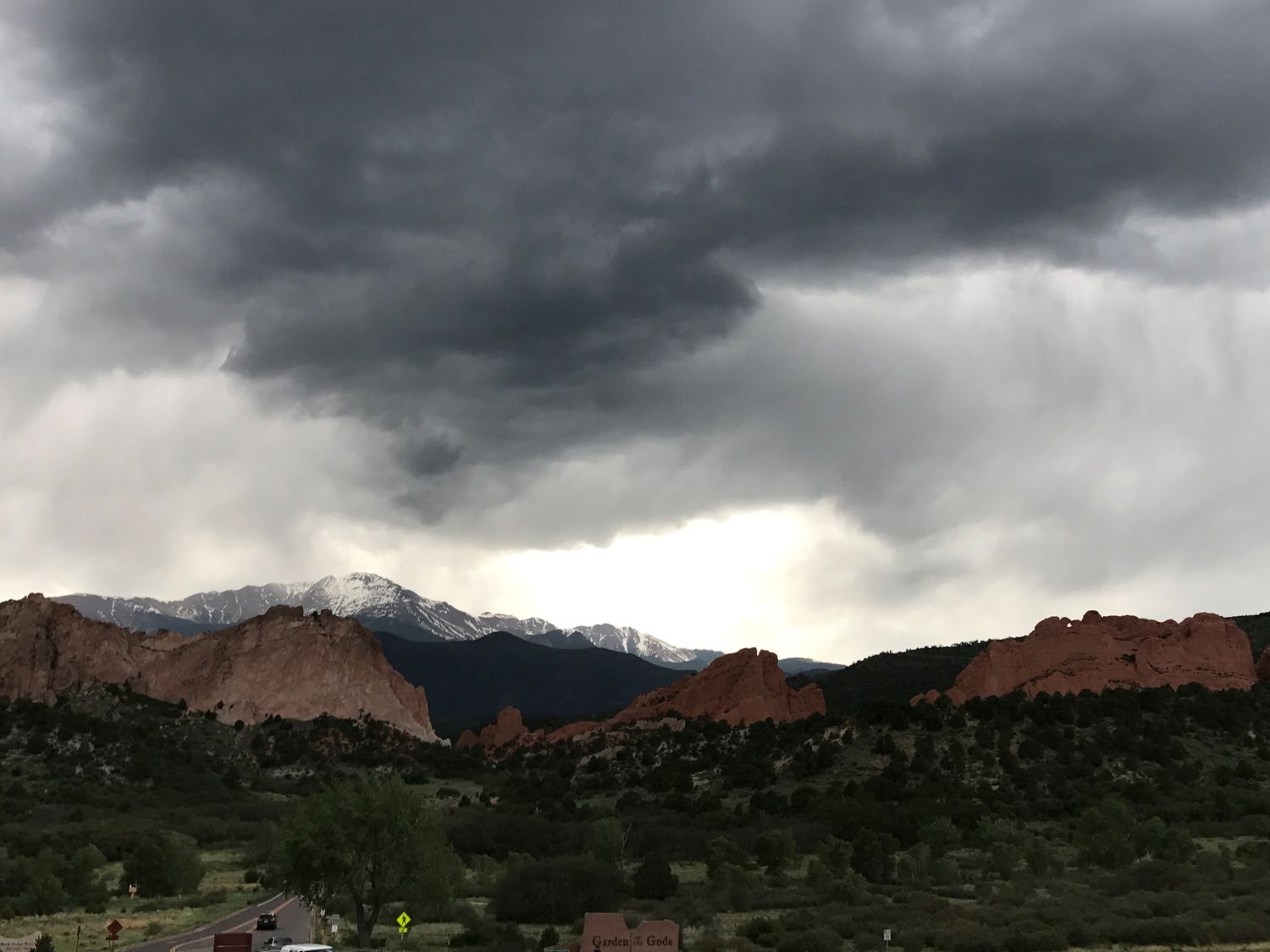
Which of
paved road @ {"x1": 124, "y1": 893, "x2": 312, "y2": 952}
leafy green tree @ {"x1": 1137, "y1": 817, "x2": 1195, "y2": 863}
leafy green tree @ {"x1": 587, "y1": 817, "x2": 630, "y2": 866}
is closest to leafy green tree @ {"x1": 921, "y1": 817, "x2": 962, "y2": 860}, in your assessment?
leafy green tree @ {"x1": 1137, "y1": 817, "x2": 1195, "y2": 863}

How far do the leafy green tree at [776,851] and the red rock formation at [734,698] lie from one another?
221ft

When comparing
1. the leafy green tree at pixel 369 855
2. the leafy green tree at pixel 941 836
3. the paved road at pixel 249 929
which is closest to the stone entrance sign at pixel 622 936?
the paved road at pixel 249 929

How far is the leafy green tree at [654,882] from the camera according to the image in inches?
2675

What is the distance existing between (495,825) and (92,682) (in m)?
86.4

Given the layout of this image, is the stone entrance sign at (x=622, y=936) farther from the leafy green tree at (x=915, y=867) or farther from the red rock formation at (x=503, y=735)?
the red rock formation at (x=503, y=735)

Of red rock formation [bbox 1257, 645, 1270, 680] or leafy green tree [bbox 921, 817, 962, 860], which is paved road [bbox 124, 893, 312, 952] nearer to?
leafy green tree [bbox 921, 817, 962, 860]

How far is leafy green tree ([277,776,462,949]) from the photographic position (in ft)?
184

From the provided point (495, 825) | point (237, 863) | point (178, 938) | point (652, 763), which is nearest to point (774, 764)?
point (652, 763)

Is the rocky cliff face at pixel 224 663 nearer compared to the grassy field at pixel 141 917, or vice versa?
the grassy field at pixel 141 917

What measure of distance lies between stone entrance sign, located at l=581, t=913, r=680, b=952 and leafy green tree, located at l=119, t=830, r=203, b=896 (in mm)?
47406

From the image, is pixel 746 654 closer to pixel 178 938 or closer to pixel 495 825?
pixel 495 825

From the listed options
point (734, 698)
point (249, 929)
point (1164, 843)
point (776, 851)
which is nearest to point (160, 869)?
point (249, 929)

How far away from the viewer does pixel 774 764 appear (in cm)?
12556

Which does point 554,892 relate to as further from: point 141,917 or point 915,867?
point 915,867
